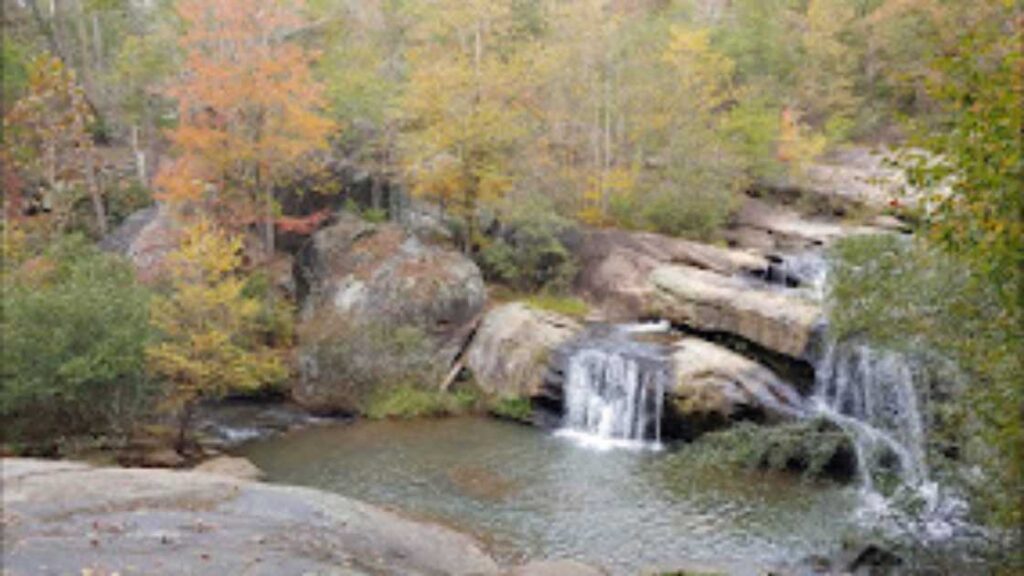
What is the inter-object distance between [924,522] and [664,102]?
21.7m

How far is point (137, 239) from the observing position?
1009 inches

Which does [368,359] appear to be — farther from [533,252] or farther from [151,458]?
[533,252]

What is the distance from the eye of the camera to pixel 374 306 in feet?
78.5

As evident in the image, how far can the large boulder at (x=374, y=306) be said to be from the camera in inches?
878

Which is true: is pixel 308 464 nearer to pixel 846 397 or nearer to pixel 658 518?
pixel 658 518

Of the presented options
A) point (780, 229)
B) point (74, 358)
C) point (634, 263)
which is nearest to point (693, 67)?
point (780, 229)

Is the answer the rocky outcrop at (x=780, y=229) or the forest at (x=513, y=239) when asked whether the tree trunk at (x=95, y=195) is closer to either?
the forest at (x=513, y=239)

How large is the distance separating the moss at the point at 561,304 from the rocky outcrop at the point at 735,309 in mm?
2432

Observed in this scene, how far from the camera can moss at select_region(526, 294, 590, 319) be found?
24.5 m

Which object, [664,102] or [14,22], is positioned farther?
[14,22]

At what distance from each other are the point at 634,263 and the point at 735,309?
217 inches

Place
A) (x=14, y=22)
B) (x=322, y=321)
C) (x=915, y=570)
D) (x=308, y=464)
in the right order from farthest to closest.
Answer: (x=14, y=22) < (x=322, y=321) < (x=308, y=464) < (x=915, y=570)

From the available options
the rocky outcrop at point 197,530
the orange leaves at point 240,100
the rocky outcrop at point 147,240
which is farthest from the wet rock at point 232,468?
the orange leaves at point 240,100

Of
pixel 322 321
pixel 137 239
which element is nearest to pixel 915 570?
pixel 322 321
